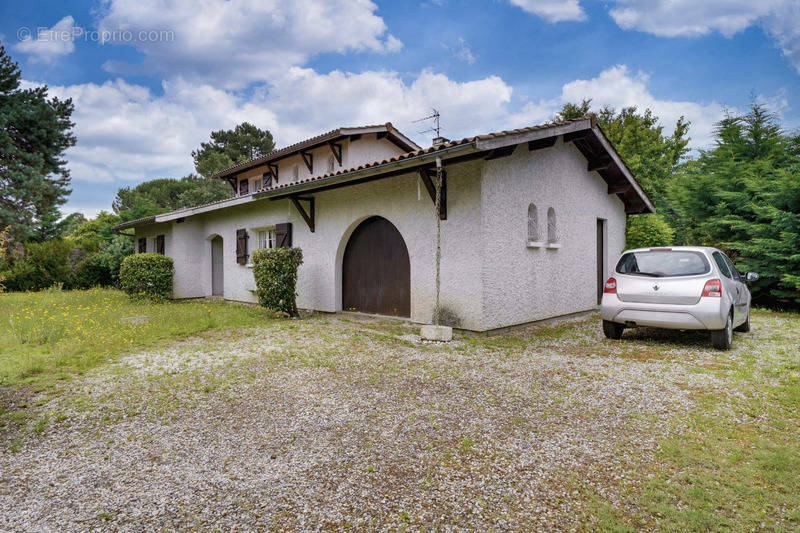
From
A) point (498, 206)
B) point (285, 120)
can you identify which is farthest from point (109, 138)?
point (498, 206)

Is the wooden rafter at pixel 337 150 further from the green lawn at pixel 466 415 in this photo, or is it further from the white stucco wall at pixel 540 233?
the green lawn at pixel 466 415

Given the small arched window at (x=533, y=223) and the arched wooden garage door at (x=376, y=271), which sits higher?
the small arched window at (x=533, y=223)

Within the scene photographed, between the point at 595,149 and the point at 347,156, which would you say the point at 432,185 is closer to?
the point at 595,149

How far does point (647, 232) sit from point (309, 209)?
10174 millimetres

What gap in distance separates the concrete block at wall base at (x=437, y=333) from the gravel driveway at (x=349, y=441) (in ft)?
3.02

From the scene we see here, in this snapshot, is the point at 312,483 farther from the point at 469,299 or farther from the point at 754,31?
the point at 754,31

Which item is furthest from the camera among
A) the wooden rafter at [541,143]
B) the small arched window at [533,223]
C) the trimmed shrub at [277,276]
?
the trimmed shrub at [277,276]

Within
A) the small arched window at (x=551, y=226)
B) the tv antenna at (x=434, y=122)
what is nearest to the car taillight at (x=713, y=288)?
the small arched window at (x=551, y=226)

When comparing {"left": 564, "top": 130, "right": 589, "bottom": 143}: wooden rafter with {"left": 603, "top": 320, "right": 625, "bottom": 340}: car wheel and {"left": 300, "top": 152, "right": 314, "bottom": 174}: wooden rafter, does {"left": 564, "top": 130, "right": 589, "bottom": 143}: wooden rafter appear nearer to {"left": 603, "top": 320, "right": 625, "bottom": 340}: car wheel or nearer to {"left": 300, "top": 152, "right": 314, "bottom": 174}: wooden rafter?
{"left": 603, "top": 320, "right": 625, "bottom": 340}: car wheel

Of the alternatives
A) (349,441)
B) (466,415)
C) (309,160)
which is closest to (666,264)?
(466,415)

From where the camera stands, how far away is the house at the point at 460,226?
7082 millimetres

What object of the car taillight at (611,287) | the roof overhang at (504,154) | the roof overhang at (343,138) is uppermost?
the roof overhang at (343,138)

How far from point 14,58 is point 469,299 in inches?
956

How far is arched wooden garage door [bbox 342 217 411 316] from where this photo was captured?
864 cm
